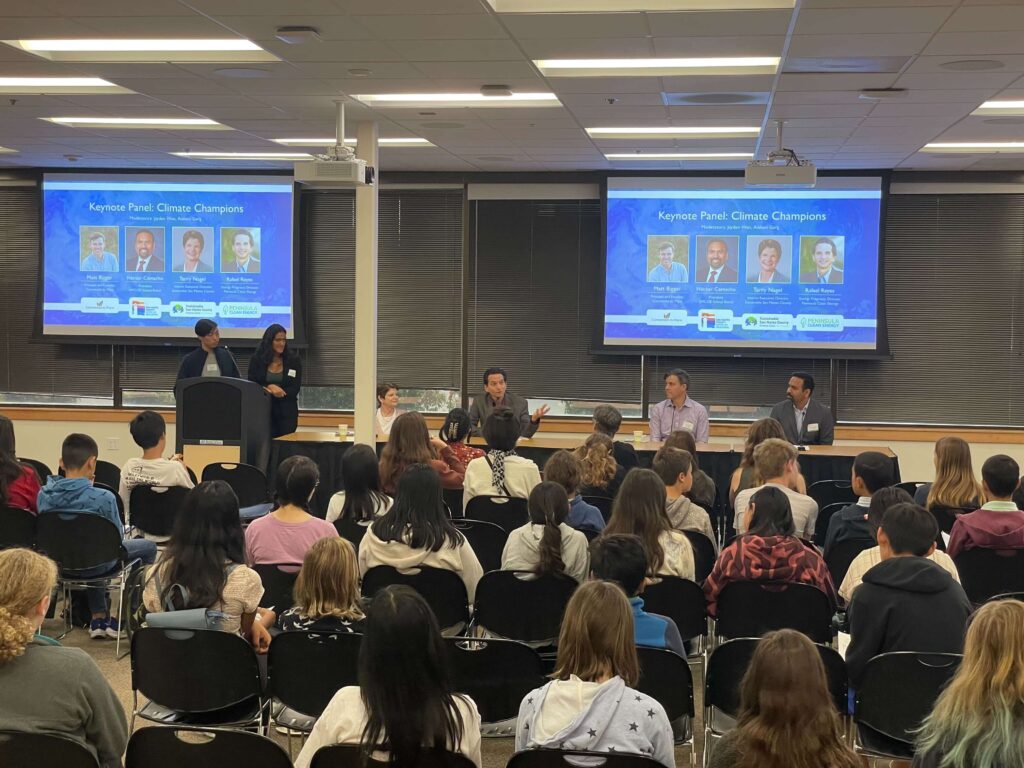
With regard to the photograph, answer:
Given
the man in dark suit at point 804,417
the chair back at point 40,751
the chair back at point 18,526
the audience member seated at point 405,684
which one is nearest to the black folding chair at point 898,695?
the audience member seated at point 405,684

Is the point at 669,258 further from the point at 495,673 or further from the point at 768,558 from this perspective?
the point at 495,673

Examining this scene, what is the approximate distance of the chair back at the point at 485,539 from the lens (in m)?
5.36

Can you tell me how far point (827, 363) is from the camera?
1112 centimetres

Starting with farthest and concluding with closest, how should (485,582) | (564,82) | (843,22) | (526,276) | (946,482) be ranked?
(526,276), (564,82), (946,482), (843,22), (485,582)

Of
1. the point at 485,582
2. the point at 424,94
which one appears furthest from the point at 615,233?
the point at 485,582

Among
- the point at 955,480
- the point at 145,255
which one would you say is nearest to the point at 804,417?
the point at 955,480

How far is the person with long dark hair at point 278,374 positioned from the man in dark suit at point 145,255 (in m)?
2.84

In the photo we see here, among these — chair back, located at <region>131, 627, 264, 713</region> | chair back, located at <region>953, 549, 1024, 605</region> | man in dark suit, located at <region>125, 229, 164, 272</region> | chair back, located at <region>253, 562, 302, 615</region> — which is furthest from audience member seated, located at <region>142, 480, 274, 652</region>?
man in dark suit, located at <region>125, 229, 164, 272</region>

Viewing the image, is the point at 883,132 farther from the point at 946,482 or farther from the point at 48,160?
the point at 48,160

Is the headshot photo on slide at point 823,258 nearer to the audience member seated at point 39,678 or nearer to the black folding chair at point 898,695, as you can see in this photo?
the black folding chair at point 898,695

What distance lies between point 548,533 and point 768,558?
2.91 ft

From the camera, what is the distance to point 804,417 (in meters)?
9.51

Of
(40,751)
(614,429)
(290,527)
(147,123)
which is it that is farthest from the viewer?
(147,123)

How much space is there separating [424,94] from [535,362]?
471 cm
